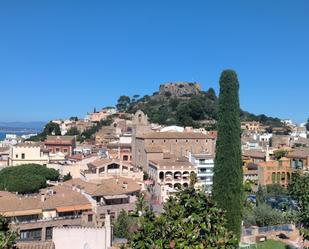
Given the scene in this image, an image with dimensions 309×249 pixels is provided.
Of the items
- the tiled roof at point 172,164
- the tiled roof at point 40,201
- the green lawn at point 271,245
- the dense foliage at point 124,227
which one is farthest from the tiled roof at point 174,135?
the green lawn at point 271,245

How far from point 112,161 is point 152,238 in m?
40.7

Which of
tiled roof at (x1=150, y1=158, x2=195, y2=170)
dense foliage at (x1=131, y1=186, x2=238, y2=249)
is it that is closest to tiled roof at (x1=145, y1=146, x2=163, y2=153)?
tiled roof at (x1=150, y1=158, x2=195, y2=170)

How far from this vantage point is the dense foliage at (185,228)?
28.0 ft

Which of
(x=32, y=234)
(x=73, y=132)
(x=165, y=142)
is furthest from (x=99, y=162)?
(x=73, y=132)

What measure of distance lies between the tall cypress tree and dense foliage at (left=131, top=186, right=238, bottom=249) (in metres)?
16.1

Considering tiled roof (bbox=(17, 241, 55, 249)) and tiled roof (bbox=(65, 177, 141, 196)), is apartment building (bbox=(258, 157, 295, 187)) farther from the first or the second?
tiled roof (bbox=(17, 241, 55, 249))

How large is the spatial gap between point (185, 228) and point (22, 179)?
3513cm

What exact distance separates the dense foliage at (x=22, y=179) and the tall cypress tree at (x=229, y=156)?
67.6 feet

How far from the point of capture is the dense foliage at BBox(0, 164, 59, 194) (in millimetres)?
40938

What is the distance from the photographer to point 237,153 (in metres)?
27.7

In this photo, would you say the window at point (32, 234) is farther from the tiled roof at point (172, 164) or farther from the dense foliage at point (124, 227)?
the tiled roof at point (172, 164)

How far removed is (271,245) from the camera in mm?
26484

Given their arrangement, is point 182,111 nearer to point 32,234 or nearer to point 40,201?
point 40,201

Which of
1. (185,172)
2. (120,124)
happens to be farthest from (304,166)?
(120,124)
